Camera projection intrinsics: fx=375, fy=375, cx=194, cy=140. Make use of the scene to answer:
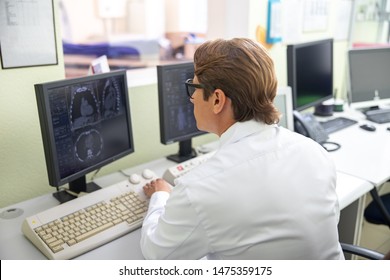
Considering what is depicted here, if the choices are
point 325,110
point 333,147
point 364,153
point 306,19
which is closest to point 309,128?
point 333,147

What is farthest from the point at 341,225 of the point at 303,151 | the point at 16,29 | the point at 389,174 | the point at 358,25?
the point at 358,25

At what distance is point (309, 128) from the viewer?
1833 millimetres

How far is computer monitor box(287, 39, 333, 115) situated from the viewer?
1.83 metres

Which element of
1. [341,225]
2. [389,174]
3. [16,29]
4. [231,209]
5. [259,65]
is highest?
[16,29]

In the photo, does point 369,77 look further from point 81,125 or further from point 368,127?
point 81,125

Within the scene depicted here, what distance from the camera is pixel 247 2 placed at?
1.98 metres

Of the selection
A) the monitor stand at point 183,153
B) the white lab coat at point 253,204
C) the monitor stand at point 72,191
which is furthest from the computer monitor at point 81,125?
the white lab coat at point 253,204

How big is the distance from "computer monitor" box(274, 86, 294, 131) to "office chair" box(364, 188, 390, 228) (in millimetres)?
467

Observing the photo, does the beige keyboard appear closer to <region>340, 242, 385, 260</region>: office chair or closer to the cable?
<region>340, 242, 385, 260</region>: office chair

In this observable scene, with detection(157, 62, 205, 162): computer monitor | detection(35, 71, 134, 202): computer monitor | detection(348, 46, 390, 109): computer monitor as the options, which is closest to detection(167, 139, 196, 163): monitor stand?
detection(157, 62, 205, 162): computer monitor

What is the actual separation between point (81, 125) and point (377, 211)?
134 cm

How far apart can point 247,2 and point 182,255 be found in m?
1.53

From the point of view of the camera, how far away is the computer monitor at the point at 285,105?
66.7 inches

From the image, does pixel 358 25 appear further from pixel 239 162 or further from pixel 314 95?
pixel 239 162
